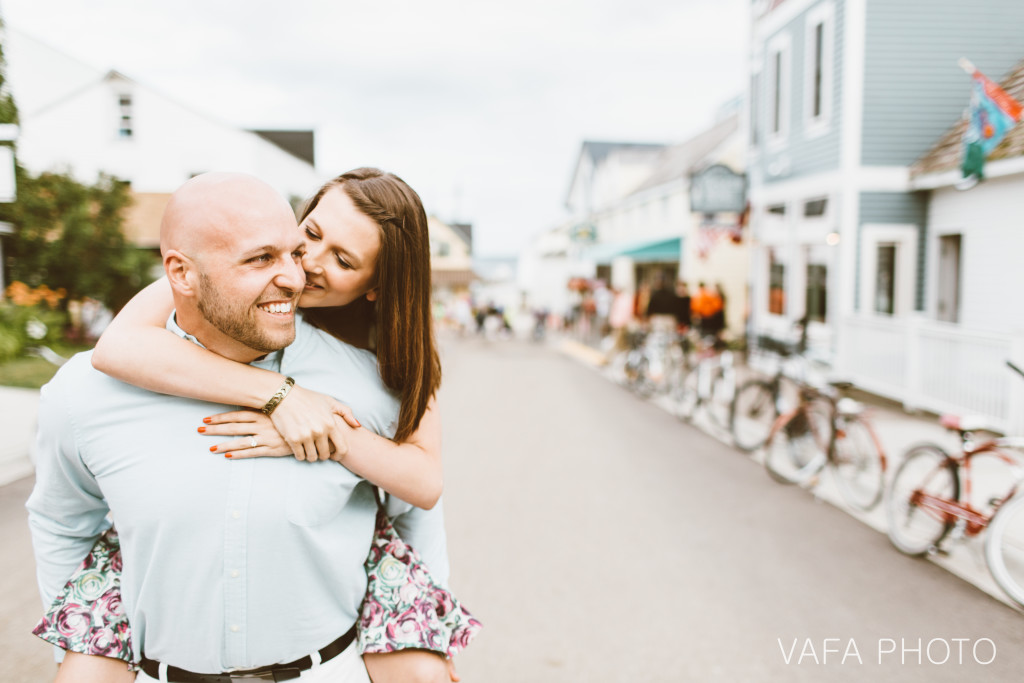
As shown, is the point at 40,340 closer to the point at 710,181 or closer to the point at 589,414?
the point at 589,414

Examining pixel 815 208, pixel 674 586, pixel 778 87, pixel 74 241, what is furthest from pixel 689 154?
pixel 674 586

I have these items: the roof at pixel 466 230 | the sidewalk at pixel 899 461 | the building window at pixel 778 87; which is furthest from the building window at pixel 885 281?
the roof at pixel 466 230

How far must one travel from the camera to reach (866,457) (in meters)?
6.41

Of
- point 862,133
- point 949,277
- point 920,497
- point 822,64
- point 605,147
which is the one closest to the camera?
point 920,497

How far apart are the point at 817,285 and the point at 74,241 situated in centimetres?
1559

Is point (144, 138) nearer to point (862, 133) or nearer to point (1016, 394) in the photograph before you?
point (862, 133)

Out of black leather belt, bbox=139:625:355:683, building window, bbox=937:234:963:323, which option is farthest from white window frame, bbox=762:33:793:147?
black leather belt, bbox=139:625:355:683

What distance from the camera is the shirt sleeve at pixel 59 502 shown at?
140 cm

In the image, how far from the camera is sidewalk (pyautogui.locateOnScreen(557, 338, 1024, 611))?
4.81m

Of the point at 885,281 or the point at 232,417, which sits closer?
the point at 232,417

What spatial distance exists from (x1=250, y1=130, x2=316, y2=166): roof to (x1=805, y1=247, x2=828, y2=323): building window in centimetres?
2940

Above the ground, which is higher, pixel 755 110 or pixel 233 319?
pixel 755 110

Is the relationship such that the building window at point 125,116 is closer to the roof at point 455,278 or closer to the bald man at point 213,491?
the bald man at point 213,491

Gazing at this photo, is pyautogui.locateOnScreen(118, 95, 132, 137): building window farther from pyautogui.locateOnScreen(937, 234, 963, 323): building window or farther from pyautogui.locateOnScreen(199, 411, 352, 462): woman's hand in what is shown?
pyautogui.locateOnScreen(199, 411, 352, 462): woman's hand
